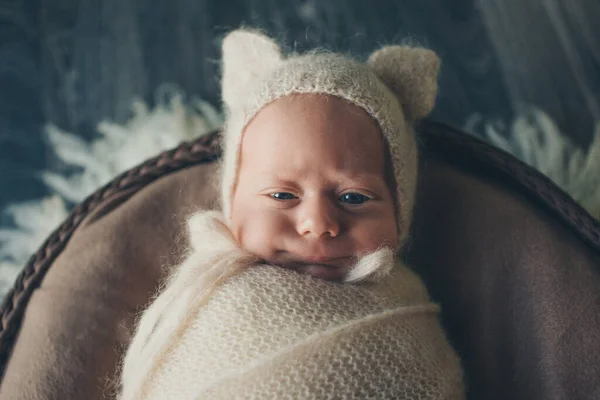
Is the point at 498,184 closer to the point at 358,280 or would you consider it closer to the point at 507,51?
the point at 358,280

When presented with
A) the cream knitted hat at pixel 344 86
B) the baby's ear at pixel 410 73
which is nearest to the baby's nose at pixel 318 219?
the cream knitted hat at pixel 344 86

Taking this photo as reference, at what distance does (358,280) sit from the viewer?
786 mm

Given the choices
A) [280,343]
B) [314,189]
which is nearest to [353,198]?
[314,189]

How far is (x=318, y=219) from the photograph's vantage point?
0.77 metres

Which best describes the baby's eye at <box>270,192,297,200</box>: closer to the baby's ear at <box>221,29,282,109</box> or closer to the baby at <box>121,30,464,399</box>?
the baby at <box>121,30,464,399</box>

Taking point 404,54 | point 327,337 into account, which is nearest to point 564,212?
point 404,54

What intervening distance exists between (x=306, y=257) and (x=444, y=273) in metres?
0.33

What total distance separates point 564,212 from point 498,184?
0.42 ft

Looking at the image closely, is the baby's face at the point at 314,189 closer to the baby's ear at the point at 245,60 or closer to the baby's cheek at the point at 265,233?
the baby's cheek at the point at 265,233

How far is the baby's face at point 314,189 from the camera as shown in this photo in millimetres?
794

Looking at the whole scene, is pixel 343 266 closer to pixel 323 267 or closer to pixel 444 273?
pixel 323 267

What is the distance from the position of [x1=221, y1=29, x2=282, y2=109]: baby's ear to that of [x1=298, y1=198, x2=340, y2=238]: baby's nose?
229 mm

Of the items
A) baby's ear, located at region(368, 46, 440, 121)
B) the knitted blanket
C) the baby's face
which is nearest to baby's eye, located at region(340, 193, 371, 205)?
the baby's face

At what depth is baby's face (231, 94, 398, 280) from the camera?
79 cm
